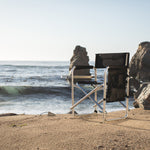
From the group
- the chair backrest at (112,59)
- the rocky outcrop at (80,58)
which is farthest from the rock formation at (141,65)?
the rocky outcrop at (80,58)

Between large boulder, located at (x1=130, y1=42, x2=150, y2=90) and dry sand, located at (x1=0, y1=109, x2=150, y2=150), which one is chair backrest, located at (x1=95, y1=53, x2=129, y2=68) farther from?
large boulder, located at (x1=130, y1=42, x2=150, y2=90)

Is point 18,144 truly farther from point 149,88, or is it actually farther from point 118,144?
point 149,88

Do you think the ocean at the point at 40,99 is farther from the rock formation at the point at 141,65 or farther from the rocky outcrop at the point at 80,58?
the rocky outcrop at the point at 80,58

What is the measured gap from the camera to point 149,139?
304 cm

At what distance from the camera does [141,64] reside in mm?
17094

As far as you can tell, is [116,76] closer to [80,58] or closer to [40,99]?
[40,99]

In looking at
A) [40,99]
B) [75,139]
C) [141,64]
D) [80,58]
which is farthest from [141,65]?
[75,139]

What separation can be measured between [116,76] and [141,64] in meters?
13.3

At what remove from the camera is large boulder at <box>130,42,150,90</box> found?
54.6 ft

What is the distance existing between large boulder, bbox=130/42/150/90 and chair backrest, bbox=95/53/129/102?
11.6m

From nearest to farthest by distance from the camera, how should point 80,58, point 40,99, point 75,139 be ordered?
point 75,139 < point 40,99 < point 80,58

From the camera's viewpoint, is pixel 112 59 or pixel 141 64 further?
pixel 141 64

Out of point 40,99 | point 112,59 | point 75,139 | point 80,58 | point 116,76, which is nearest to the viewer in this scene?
point 75,139

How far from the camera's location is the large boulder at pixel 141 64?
16.6 m
